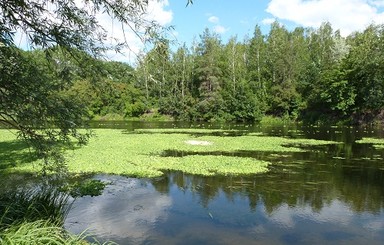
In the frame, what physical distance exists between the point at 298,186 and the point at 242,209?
164 inches

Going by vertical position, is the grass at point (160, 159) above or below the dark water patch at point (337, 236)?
above

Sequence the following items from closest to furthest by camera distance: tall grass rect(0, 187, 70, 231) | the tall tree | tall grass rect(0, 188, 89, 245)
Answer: tall grass rect(0, 188, 89, 245) < tall grass rect(0, 187, 70, 231) < the tall tree

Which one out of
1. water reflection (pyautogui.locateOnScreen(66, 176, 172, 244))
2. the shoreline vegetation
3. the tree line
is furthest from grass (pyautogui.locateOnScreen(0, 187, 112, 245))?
the tree line

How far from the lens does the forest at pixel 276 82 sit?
55.3 meters

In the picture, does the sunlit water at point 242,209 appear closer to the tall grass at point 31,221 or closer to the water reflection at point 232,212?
the water reflection at point 232,212

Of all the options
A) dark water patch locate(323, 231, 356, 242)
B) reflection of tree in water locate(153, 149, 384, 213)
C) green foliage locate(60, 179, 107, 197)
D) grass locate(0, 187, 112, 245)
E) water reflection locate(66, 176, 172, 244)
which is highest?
grass locate(0, 187, 112, 245)

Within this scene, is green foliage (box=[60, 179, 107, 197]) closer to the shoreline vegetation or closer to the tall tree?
the shoreline vegetation

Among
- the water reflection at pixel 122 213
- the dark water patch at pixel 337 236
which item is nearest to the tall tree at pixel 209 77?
the water reflection at pixel 122 213

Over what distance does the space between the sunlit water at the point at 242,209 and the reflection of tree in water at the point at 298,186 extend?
38 millimetres

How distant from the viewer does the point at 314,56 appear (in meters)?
72.5

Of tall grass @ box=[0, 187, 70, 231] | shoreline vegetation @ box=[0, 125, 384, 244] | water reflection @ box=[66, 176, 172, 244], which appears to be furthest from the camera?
shoreline vegetation @ box=[0, 125, 384, 244]

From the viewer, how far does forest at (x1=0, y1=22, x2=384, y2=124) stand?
55344 millimetres

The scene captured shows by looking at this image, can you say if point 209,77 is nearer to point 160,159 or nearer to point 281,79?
point 281,79

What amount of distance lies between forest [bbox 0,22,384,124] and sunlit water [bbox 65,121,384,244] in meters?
27.3
